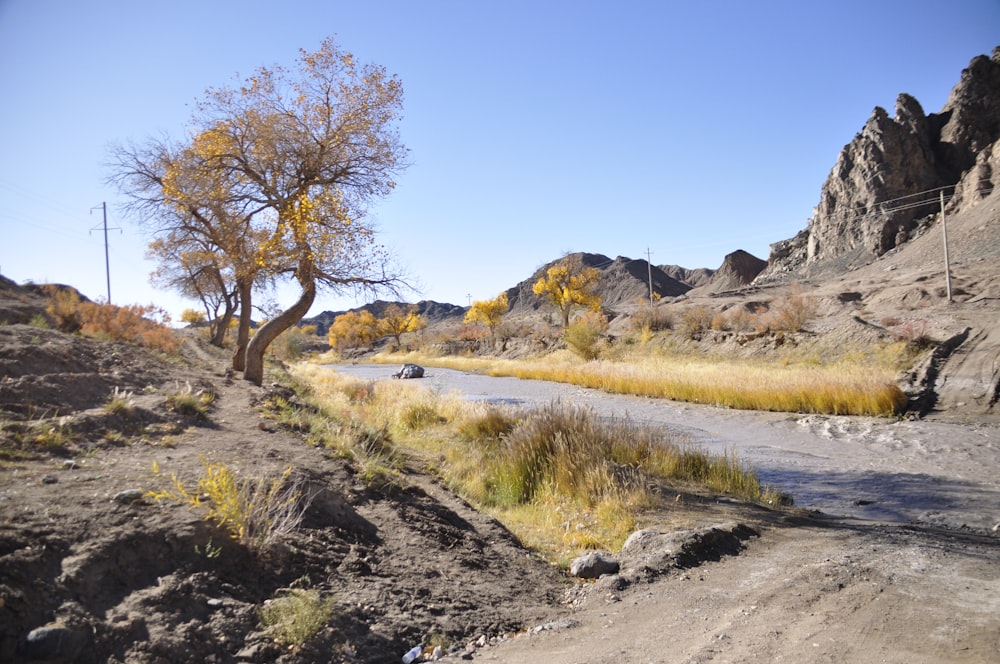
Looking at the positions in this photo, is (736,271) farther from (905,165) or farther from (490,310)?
(490,310)

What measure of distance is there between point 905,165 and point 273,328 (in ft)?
271

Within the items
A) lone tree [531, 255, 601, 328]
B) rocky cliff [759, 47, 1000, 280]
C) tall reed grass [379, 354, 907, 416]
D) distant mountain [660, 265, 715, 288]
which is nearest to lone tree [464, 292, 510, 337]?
lone tree [531, 255, 601, 328]

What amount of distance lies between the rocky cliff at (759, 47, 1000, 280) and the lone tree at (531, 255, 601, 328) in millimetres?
31414

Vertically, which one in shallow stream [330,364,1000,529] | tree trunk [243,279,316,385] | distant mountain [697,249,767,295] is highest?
distant mountain [697,249,767,295]

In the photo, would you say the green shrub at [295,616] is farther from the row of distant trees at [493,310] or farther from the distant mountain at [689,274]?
the distant mountain at [689,274]

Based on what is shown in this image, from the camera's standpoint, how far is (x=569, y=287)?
62875 mm

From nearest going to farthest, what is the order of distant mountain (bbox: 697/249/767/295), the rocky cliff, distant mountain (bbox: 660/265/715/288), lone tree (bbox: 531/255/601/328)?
lone tree (bbox: 531/255/601/328) → the rocky cliff → distant mountain (bbox: 697/249/767/295) → distant mountain (bbox: 660/265/715/288)

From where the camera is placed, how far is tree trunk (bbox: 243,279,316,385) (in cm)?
1402

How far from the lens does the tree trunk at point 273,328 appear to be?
46.0 ft

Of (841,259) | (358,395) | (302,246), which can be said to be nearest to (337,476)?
(302,246)

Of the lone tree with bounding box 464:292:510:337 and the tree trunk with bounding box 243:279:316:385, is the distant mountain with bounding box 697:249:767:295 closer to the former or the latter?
the lone tree with bounding box 464:292:510:337

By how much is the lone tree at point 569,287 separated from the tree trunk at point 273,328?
47.4m

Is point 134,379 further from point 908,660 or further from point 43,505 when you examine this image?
point 908,660

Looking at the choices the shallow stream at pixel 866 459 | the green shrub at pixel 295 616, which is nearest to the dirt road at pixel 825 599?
the shallow stream at pixel 866 459
